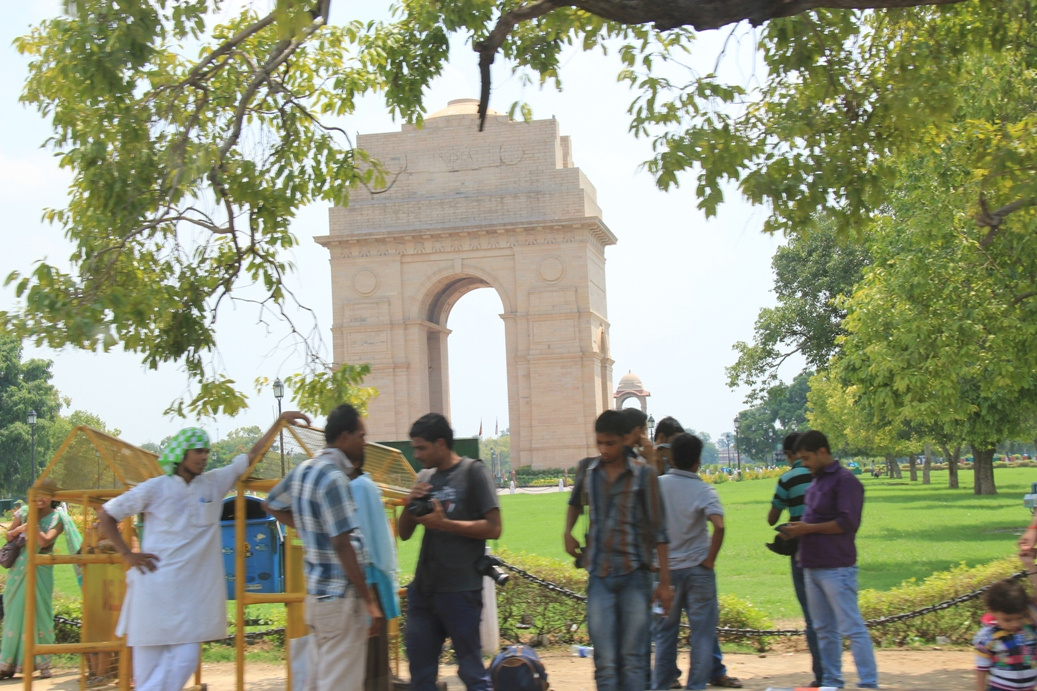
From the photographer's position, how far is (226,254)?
895cm

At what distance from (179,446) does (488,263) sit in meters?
40.8

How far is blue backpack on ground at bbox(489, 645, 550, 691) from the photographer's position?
228 inches

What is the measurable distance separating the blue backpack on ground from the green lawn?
5.34 metres

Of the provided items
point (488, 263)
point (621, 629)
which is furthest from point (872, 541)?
point (488, 263)

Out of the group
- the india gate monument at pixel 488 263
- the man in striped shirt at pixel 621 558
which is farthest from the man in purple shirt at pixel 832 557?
the india gate monument at pixel 488 263

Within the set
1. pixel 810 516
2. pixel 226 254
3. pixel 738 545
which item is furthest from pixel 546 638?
pixel 738 545

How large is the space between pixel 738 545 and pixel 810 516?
36.8ft

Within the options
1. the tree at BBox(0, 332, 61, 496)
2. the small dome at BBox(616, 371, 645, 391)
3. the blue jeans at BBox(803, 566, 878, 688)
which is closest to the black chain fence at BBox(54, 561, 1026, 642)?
the blue jeans at BBox(803, 566, 878, 688)

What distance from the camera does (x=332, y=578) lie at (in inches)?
200

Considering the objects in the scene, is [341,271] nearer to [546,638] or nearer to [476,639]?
[546,638]

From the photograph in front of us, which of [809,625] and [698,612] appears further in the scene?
[809,625]

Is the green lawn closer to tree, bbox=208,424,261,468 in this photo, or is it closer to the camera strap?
tree, bbox=208,424,261,468

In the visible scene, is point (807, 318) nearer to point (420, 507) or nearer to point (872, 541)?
point (872, 541)

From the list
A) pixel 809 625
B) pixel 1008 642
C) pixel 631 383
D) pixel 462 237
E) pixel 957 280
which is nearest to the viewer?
pixel 1008 642
